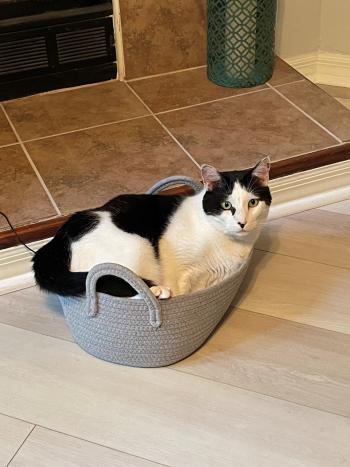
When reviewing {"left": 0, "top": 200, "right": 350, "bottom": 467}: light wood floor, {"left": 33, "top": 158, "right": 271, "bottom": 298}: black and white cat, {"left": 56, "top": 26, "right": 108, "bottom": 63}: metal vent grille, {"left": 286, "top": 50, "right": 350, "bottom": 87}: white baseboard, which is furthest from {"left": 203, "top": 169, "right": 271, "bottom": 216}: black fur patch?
{"left": 286, "top": 50, "right": 350, "bottom": 87}: white baseboard

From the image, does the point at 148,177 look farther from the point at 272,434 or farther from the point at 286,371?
the point at 272,434

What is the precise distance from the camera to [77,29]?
7.48 feet

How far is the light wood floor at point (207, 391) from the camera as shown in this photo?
4.17 ft

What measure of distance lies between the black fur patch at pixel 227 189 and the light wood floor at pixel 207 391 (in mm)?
314

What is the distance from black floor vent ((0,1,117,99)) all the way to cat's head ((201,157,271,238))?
3.72 ft

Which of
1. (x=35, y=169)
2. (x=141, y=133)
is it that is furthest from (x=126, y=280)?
(x=141, y=133)

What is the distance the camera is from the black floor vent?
2.24m

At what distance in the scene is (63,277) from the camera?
134 cm

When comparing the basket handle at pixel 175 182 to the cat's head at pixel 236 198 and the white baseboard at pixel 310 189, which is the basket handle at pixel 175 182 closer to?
the cat's head at pixel 236 198

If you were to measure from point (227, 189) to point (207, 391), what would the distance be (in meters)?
0.42

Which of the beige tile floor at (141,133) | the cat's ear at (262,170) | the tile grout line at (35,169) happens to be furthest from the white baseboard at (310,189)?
the tile grout line at (35,169)

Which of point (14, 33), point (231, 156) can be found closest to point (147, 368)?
point (231, 156)

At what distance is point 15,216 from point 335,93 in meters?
1.38

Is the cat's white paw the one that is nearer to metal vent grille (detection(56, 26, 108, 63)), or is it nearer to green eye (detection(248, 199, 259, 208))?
green eye (detection(248, 199, 259, 208))
